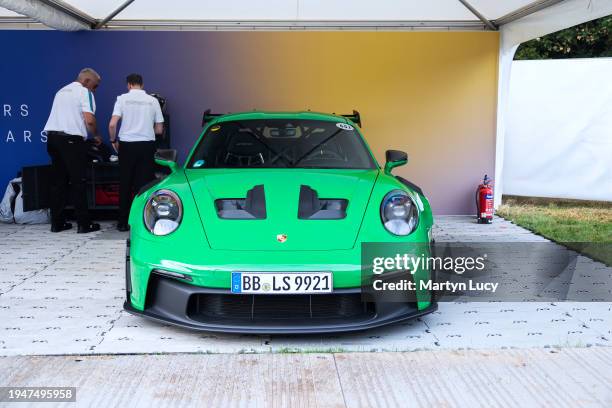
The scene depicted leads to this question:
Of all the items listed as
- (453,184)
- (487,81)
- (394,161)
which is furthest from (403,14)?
(394,161)

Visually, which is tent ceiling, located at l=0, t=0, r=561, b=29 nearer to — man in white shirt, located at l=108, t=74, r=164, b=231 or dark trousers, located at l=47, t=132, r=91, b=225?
man in white shirt, located at l=108, t=74, r=164, b=231

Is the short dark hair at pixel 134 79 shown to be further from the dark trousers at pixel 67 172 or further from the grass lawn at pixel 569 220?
the grass lawn at pixel 569 220

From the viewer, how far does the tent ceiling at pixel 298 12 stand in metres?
7.98

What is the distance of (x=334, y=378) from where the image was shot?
3.05m

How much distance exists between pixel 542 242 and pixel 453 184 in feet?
7.28

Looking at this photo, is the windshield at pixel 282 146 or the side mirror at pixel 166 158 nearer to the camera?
the windshield at pixel 282 146

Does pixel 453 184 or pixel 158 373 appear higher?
pixel 453 184

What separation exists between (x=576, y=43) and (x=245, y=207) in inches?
535

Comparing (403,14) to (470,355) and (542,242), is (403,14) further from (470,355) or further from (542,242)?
(470,355)

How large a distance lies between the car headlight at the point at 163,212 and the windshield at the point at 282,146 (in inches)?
27.6

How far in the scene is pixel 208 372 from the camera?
313cm

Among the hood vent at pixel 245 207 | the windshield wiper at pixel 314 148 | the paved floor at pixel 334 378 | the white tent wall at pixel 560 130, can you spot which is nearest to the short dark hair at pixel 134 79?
the windshield wiper at pixel 314 148

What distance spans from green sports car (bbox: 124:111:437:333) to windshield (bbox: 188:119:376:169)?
40cm

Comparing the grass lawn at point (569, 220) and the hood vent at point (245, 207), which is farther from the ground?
the hood vent at point (245, 207)
